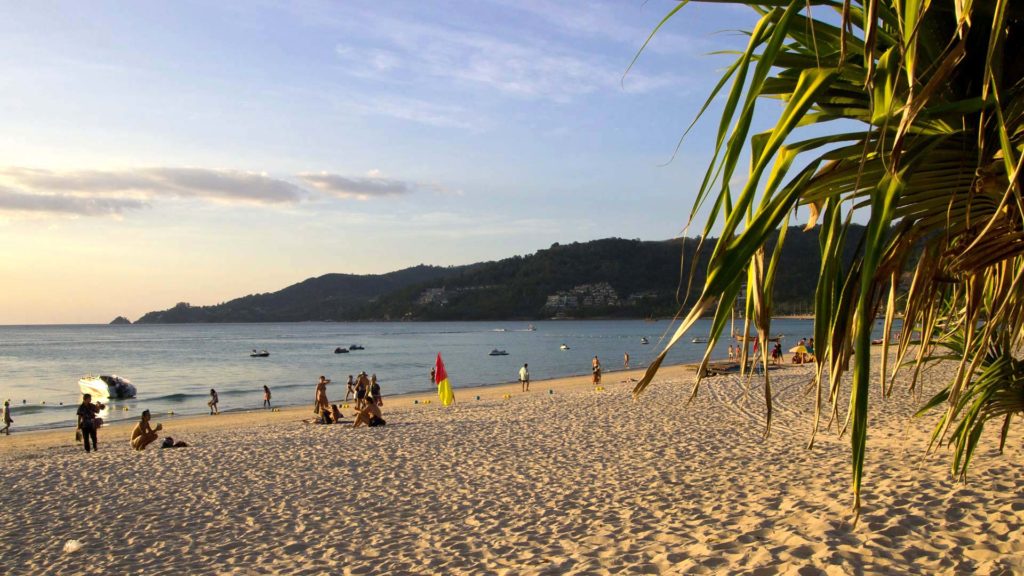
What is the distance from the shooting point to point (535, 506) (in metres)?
6.75

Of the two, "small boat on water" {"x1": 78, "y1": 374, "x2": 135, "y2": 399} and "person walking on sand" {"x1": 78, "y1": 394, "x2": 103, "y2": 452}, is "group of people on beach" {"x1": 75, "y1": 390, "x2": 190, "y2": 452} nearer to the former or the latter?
"person walking on sand" {"x1": 78, "y1": 394, "x2": 103, "y2": 452}

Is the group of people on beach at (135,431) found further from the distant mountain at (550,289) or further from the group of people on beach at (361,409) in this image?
the distant mountain at (550,289)

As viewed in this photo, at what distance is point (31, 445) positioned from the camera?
16266mm

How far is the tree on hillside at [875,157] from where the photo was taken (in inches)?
59.7

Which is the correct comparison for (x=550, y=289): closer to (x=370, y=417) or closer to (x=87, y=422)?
(x=370, y=417)

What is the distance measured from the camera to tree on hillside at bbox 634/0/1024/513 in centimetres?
152

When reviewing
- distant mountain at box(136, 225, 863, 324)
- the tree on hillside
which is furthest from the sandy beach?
distant mountain at box(136, 225, 863, 324)

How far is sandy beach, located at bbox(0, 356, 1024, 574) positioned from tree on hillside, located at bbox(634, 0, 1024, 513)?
283cm

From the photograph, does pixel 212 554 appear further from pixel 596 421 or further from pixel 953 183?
pixel 596 421

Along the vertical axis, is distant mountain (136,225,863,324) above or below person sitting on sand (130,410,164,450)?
above

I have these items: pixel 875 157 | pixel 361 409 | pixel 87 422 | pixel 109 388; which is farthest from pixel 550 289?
pixel 875 157

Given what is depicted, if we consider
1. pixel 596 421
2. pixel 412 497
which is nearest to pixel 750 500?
pixel 412 497

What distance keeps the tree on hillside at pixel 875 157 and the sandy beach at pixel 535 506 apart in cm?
283

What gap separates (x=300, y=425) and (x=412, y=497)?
345 inches
